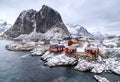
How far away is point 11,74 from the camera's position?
56156 mm

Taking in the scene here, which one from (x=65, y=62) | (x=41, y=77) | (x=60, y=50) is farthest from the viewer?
(x=60, y=50)

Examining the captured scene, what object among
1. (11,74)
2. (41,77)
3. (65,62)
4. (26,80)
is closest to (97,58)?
(65,62)

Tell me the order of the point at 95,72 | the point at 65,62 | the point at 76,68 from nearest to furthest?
the point at 95,72, the point at 76,68, the point at 65,62

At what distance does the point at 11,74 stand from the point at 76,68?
30.3 metres

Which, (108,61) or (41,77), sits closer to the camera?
(41,77)

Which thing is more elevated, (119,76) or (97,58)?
(97,58)

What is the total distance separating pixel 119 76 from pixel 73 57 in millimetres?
27393

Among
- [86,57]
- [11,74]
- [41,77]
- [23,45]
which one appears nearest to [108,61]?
[86,57]

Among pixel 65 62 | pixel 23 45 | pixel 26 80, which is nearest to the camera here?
pixel 26 80

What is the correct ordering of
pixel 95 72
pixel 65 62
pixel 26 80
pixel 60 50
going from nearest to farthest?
pixel 26 80, pixel 95 72, pixel 65 62, pixel 60 50

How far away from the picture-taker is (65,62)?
69.2 meters

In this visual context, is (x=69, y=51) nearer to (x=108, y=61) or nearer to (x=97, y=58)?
(x=97, y=58)

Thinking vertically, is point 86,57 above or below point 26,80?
above

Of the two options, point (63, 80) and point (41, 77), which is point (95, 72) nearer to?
point (63, 80)
